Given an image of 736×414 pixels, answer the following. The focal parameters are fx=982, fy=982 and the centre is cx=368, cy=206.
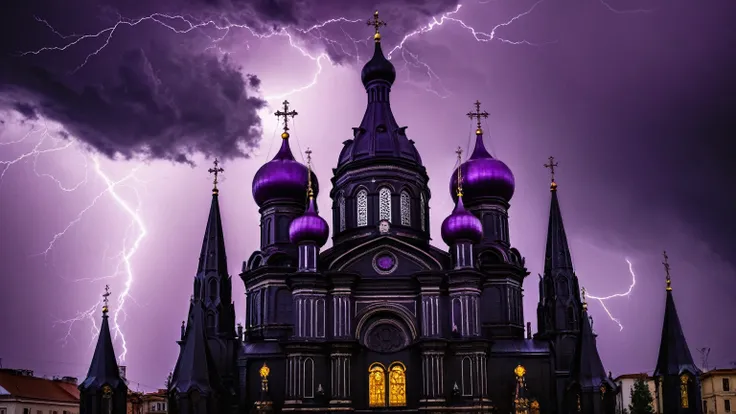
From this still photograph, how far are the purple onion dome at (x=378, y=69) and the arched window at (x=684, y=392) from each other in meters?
22.4

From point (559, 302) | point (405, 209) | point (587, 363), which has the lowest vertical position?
point (587, 363)

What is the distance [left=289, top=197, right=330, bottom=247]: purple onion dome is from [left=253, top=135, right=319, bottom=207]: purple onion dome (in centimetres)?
427

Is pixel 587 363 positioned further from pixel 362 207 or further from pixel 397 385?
pixel 362 207

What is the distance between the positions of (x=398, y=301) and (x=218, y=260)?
31.0 feet

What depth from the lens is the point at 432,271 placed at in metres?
45.3

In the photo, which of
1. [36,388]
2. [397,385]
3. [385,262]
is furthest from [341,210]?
[36,388]

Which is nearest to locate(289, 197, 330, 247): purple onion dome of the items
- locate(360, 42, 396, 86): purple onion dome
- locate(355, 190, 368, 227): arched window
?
locate(355, 190, 368, 227): arched window

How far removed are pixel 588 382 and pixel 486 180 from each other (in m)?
12.8

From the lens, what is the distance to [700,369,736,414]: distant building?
208 feet

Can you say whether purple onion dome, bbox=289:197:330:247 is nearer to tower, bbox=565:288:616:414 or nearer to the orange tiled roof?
tower, bbox=565:288:616:414

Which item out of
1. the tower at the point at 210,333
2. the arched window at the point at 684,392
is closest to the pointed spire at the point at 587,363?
the arched window at the point at 684,392

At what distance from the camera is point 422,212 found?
5188 cm

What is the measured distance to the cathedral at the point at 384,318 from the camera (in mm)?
43875

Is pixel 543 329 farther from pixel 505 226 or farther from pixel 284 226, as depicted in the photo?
pixel 284 226
